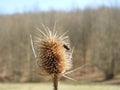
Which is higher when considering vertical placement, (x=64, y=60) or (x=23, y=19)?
(x=23, y=19)

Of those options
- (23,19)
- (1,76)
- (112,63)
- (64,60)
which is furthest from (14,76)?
(64,60)

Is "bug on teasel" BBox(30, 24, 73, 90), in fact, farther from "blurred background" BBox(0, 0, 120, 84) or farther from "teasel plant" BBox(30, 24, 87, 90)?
"blurred background" BBox(0, 0, 120, 84)

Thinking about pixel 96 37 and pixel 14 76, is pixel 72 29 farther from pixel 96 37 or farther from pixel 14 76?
pixel 14 76

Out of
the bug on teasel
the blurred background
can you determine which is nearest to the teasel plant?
the bug on teasel

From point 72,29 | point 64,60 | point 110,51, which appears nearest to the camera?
point 64,60

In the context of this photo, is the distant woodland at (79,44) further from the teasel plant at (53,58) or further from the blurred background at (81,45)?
the teasel plant at (53,58)

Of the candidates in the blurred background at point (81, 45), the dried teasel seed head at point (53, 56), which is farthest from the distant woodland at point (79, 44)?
the dried teasel seed head at point (53, 56)

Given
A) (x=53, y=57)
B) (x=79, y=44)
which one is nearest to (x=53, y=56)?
(x=53, y=57)

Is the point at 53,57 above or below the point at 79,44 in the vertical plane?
above

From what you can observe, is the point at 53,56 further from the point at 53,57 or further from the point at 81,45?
the point at 81,45
